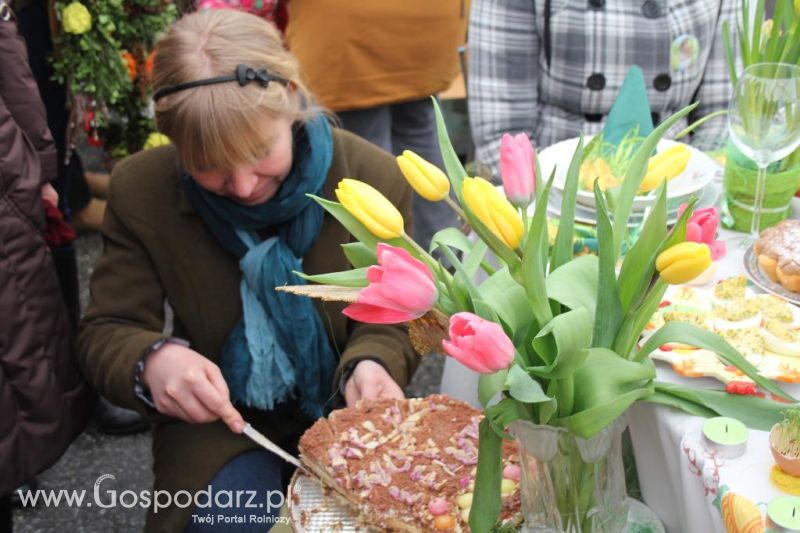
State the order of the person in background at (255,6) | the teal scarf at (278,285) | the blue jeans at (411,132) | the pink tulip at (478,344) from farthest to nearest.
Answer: the blue jeans at (411,132) → the person in background at (255,6) → the teal scarf at (278,285) → the pink tulip at (478,344)

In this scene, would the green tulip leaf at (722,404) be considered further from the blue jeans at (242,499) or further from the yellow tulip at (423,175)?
the blue jeans at (242,499)

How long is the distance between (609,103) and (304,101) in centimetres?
76

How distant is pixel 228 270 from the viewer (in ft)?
5.74

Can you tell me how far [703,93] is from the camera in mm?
2146

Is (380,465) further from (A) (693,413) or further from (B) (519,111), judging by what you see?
(B) (519,111)

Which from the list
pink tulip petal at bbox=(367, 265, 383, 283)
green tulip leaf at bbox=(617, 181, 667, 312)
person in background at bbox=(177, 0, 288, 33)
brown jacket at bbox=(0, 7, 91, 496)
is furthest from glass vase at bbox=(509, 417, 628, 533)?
person in background at bbox=(177, 0, 288, 33)

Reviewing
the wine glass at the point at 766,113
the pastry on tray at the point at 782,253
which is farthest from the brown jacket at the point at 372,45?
the pastry on tray at the point at 782,253

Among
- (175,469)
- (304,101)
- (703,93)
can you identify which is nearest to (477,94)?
(703,93)

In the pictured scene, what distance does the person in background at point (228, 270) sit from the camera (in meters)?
1.56

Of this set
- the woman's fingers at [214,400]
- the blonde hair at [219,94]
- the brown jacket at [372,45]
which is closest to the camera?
the woman's fingers at [214,400]

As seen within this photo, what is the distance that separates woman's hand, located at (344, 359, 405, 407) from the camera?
1533 millimetres

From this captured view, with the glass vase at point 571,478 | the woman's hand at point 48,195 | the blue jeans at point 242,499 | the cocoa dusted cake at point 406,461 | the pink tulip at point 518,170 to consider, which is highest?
the pink tulip at point 518,170

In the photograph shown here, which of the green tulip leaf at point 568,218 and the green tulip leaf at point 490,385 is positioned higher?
the green tulip leaf at point 568,218

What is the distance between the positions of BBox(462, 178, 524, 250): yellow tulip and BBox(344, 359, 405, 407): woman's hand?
646 mm
